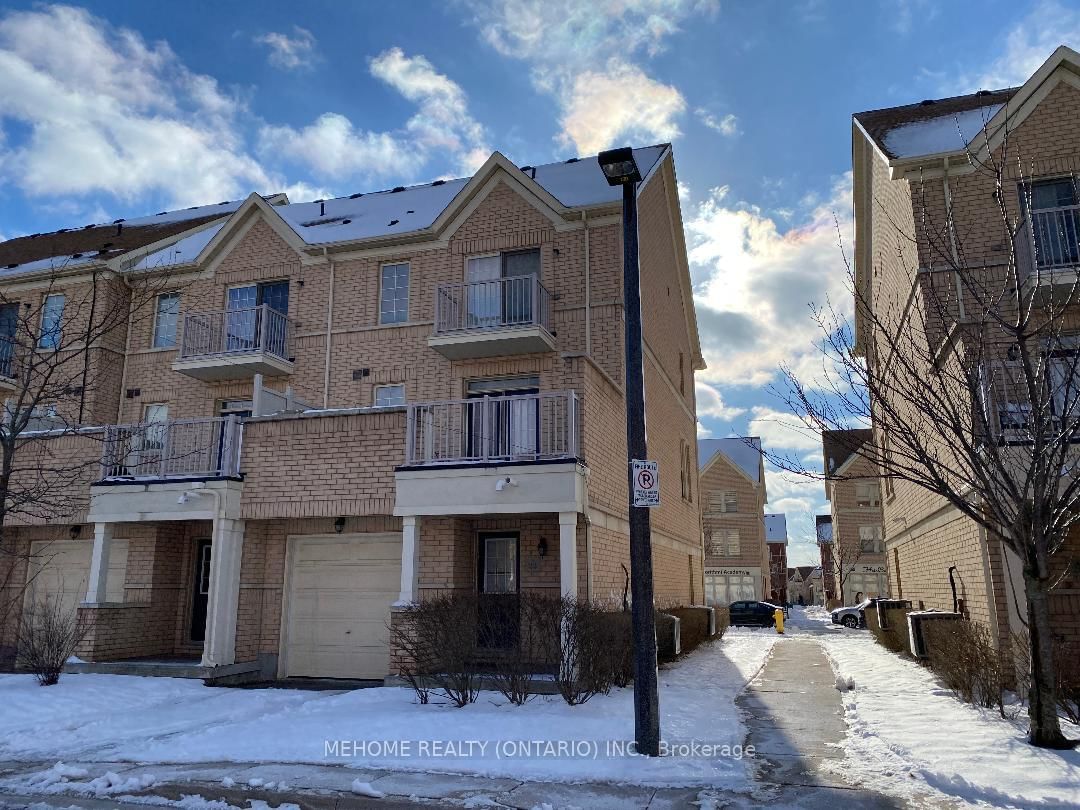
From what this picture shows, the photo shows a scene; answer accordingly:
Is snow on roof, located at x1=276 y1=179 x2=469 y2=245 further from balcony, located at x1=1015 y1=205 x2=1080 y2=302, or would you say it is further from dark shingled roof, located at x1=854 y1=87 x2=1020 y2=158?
balcony, located at x1=1015 y1=205 x2=1080 y2=302

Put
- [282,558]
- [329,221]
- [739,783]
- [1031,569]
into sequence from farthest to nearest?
[329,221] < [282,558] < [1031,569] < [739,783]

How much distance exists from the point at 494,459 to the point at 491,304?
4933 mm

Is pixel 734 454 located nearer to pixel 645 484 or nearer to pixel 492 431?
pixel 492 431

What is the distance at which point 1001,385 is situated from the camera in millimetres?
10602

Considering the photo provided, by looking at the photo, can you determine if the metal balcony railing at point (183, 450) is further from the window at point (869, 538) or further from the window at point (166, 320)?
the window at point (869, 538)

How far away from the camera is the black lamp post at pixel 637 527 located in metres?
7.15

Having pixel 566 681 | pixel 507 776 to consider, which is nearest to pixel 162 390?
pixel 566 681

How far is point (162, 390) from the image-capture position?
17.6 metres

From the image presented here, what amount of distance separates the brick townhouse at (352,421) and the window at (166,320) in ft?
0.21

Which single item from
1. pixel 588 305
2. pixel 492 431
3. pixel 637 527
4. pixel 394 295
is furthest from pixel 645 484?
pixel 394 295

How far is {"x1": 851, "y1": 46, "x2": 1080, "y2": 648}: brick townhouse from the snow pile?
76.3 inches

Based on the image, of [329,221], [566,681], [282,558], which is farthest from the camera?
[329,221]

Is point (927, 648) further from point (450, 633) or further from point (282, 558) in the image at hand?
point (282, 558)

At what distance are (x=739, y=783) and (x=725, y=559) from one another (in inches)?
1628
